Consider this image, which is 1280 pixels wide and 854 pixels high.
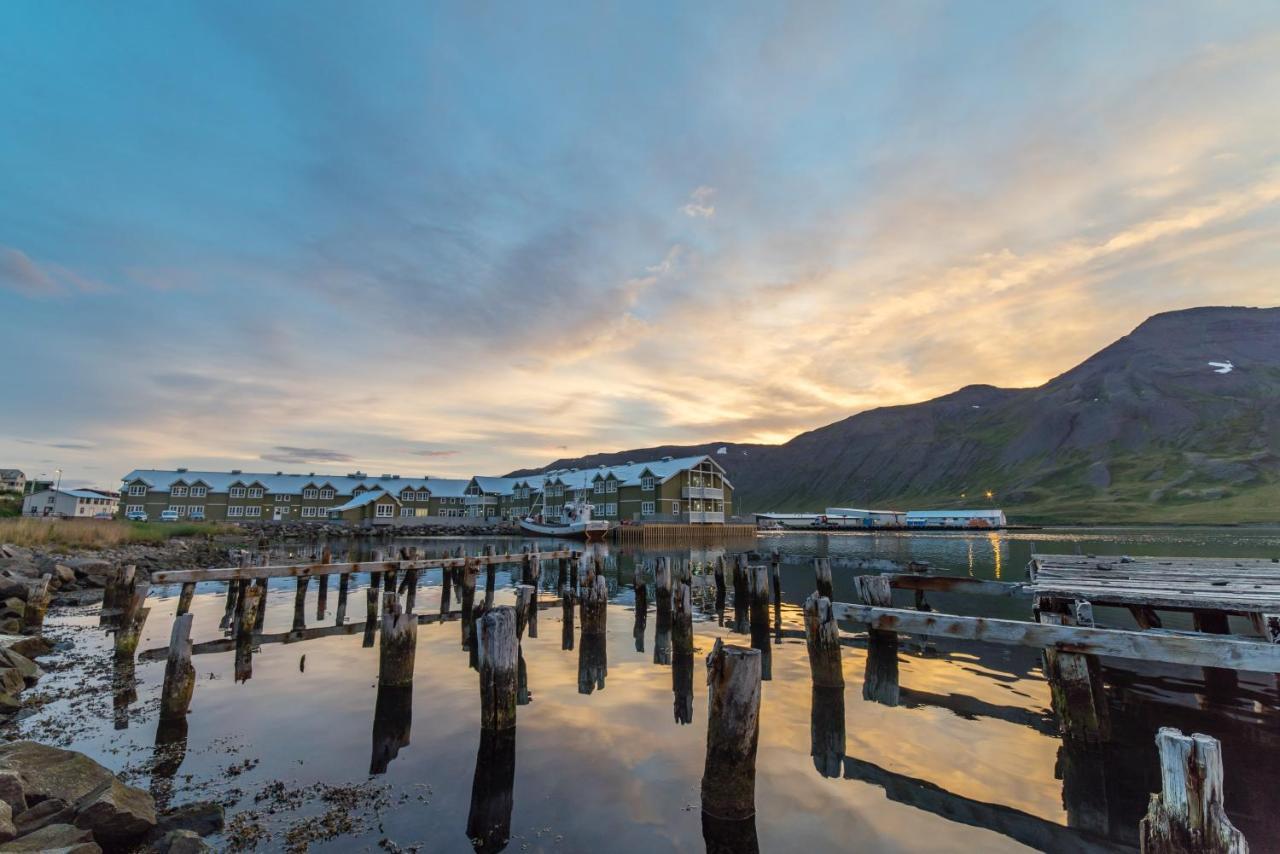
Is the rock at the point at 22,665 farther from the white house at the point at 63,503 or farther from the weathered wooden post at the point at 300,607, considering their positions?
the white house at the point at 63,503

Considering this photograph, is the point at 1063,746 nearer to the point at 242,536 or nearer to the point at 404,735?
the point at 404,735

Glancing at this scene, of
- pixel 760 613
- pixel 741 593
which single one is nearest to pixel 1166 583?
pixel 760 613

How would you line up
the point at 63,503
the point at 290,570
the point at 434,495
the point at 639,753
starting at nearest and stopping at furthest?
the point at 639,753
the point at 290,570
the point at 63,503
the point at 434,495

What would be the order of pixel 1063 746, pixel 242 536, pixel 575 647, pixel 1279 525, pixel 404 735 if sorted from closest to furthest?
pixel 1063 746
pixel 404 735
pixel 575 647
pixel 242 536
pixel 1279 525

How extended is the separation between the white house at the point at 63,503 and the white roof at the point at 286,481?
10605mm

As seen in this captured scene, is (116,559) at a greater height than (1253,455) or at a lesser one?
lesser

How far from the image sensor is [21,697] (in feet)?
39.1

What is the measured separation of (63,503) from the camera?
358 feet

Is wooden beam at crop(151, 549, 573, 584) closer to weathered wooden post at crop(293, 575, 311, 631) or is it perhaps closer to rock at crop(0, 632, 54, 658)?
weathered wooden post at crop(293, 575, 311, 631)

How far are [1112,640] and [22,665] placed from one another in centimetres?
2114

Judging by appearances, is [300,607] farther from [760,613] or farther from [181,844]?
[181,844]

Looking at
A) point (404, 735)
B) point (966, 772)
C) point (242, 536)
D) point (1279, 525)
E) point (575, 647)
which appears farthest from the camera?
point (1279, 525)

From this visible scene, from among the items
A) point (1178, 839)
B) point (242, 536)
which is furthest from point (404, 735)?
point (242, 536)

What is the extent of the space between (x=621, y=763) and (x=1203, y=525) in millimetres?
144083
